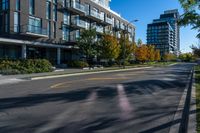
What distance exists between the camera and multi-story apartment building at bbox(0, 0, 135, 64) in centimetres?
3556

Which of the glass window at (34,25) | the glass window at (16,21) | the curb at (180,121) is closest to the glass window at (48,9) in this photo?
the glass window at (34,25)

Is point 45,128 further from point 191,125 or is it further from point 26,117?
point 191,125

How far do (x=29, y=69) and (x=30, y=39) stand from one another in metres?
10.6

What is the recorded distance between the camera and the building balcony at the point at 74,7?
46.2m

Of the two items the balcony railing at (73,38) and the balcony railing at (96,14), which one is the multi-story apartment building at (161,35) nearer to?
the balcony railing at (96,14)

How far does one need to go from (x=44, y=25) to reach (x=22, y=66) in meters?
14.0

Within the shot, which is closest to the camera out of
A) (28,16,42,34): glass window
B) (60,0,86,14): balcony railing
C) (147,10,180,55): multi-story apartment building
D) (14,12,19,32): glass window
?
(14,12,19,32): glass window

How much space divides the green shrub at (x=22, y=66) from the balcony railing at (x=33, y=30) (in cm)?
752

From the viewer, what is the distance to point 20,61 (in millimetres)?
28625

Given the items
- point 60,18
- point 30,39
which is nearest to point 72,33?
point 60,18

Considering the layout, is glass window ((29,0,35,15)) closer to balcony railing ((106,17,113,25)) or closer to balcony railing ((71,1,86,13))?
balcony railing ((71,1,86,13))

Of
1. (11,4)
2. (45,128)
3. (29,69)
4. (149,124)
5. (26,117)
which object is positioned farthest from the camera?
(11,4)

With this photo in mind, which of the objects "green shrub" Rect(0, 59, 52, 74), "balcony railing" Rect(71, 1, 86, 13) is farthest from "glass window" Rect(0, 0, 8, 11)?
"balcony railing" Rect(71, 1, 86, 13)

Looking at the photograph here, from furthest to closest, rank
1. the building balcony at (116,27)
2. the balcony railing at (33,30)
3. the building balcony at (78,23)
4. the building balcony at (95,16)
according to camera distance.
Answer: the building balcony at (116,27)
the building balcony at (95,16)
the building balcony at (78,23)
the balcony railing at (33,30)
